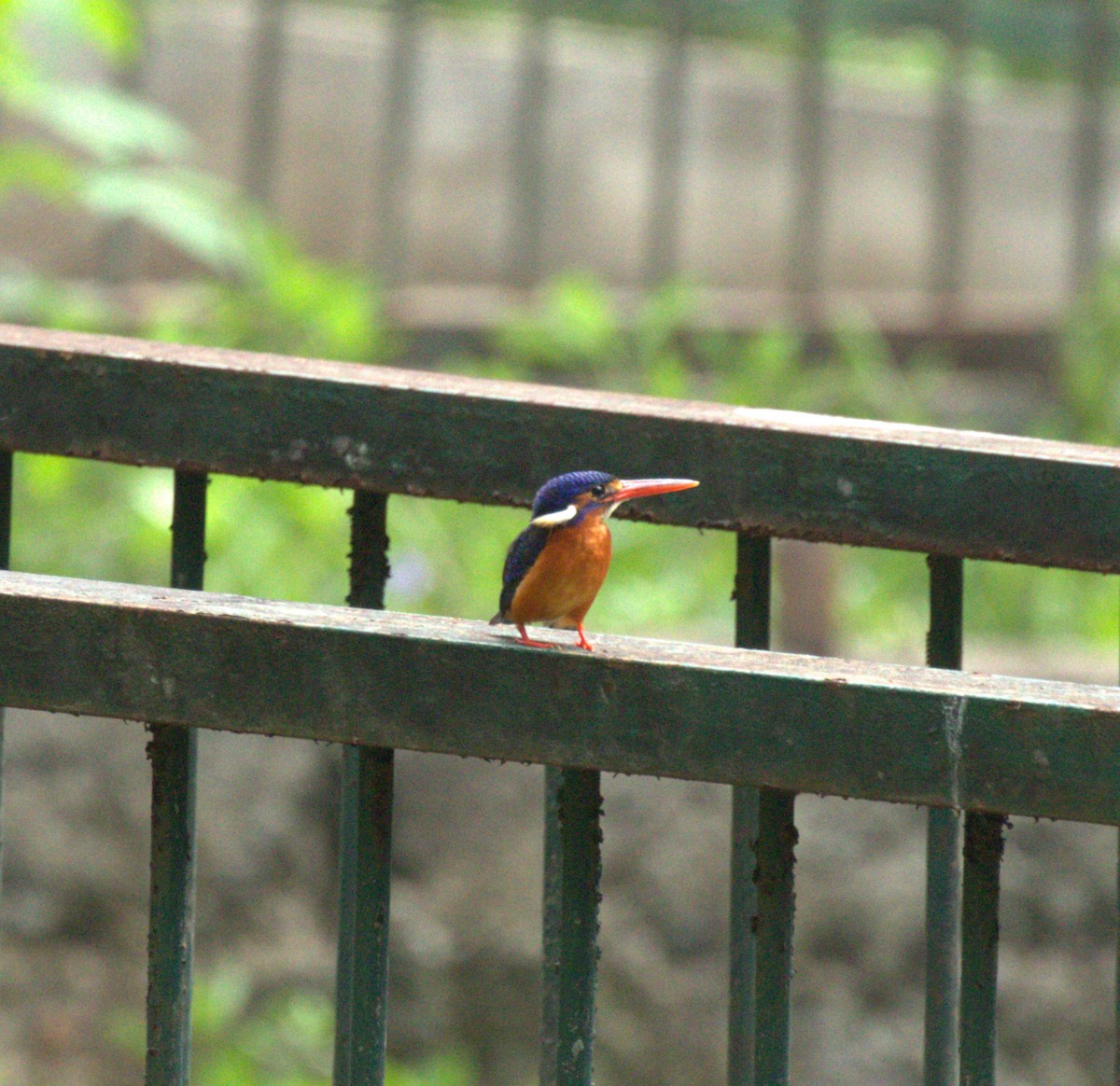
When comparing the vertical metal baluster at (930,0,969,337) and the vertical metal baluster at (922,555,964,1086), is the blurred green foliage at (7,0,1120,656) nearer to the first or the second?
the vertical metal baluster at (930,0,969,337)

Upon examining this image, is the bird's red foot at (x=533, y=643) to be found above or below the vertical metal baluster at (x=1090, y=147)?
below

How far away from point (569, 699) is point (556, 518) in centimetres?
16

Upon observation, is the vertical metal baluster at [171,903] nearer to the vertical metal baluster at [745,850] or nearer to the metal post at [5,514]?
the metal post at [5,514]

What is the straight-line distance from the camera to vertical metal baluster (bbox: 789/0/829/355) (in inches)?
203

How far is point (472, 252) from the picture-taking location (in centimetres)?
509

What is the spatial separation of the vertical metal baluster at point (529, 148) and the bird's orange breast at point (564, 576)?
12.2 ft

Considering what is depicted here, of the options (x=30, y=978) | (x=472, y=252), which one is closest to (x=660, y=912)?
(x=30, y=978)

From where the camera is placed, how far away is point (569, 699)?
4.18ft

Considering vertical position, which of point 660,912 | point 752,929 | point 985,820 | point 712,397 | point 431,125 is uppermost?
point 431,125

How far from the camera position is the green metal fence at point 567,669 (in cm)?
125

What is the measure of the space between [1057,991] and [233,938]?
1500mm

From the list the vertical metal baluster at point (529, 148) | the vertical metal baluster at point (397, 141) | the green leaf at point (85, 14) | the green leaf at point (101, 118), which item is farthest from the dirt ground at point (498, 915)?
the vertical metal baluster at point (529, 148)

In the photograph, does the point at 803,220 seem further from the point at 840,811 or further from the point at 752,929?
the point at 752,929

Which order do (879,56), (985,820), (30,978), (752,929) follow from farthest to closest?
(879,56), (30,978), (752,929), (985,820)
